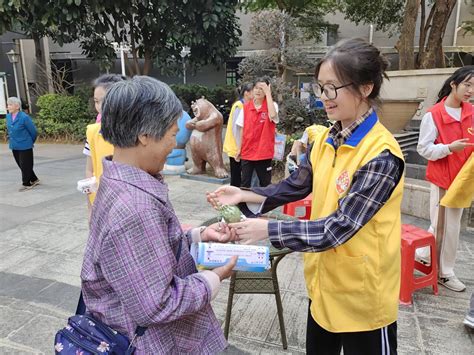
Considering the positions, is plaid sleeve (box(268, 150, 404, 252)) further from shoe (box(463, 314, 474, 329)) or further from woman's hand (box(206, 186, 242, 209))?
shoe (box(463, 314, 474, 329))

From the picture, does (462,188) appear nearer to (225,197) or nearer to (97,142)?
(225,197)

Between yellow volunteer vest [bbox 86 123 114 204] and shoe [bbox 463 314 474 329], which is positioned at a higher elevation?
yellow volunteer vest [bbox 86 123 114 204]

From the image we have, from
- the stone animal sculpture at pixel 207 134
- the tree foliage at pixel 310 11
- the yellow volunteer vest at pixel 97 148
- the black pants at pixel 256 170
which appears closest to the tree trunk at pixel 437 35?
the tree foliage at pixel 310 11

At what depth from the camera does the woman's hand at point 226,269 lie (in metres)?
1.26

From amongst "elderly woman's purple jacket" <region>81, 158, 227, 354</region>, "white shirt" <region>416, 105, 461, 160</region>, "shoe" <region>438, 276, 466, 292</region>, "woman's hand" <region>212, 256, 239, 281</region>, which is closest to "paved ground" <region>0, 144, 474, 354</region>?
"shoe" <region>438, 276, 466, 292</region>

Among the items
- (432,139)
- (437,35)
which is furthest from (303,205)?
(437,35)

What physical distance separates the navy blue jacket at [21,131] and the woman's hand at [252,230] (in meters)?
6.19

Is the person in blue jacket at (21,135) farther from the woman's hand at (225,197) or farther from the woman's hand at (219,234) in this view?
the woman's hand at (219,234)

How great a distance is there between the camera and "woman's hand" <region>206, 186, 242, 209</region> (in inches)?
66.9

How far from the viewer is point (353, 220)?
124cm

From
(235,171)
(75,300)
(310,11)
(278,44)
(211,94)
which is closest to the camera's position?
(75,300)

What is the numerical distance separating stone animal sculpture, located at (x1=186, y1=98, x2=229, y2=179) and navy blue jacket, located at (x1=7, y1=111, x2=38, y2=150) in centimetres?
267

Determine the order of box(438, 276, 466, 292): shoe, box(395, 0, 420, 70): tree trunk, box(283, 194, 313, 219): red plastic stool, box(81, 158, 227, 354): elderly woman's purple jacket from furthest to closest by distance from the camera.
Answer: box(395, 0, 420, 70): tree trunk, box(283, 194, 313, 219): red plastic stool, box(438, 276, 466, 292): shoe, box(81, 158, 227, 354): elderly woman's purple jacket

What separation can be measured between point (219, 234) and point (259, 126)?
3481 millimetres
